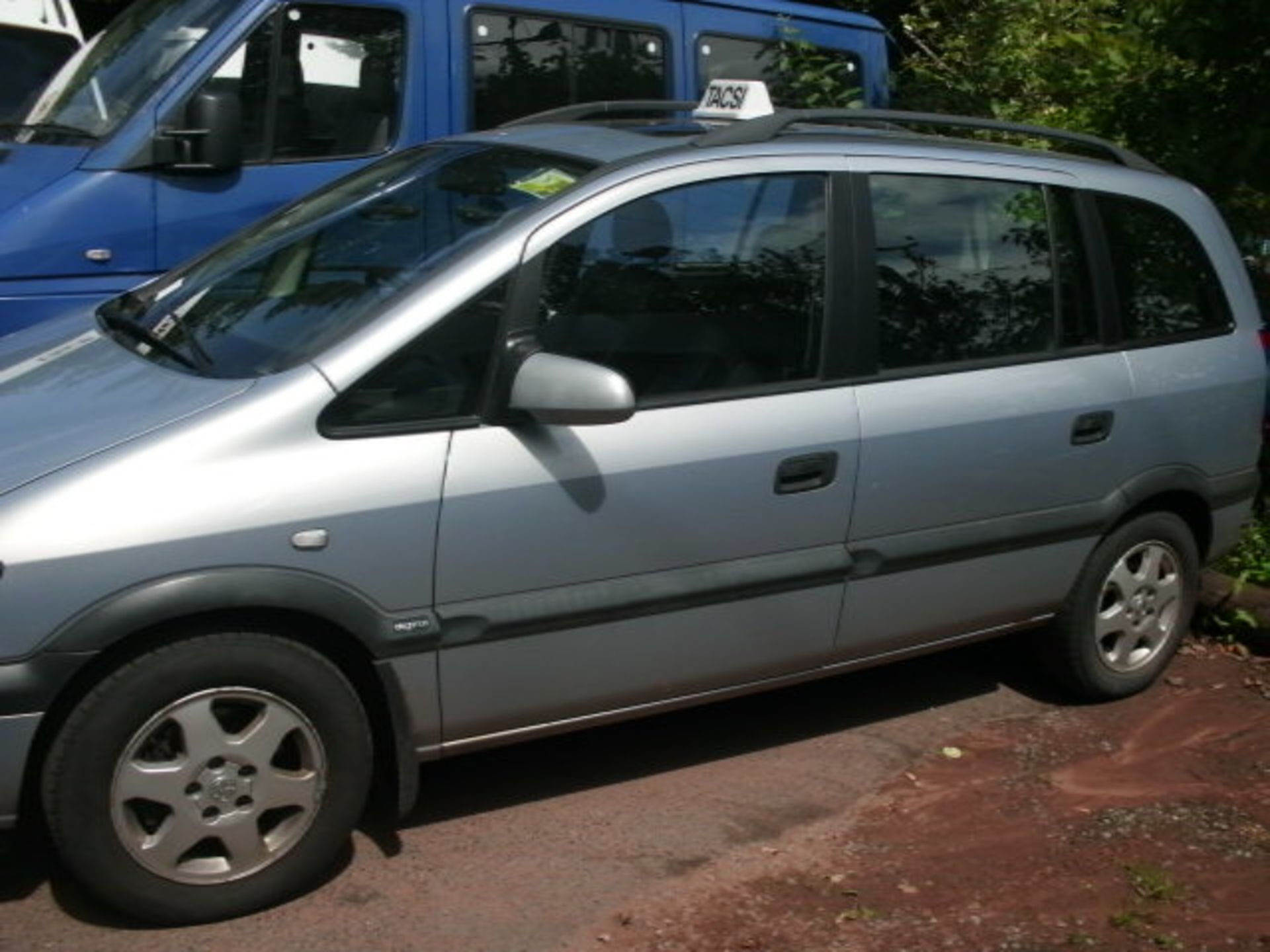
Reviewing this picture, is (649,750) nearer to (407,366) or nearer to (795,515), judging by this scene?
(795,515)

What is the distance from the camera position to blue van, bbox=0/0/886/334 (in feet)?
19.9

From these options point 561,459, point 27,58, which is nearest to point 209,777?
point 561,459

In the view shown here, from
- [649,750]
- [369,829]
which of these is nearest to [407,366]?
[369,829]

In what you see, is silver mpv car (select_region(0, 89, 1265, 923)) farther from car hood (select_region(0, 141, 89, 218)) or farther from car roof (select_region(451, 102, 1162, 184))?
car hood (select_region(0, 141, 89, 218))

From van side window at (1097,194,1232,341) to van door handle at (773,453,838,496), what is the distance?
50.4 inches

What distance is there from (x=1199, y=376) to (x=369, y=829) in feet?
9.31

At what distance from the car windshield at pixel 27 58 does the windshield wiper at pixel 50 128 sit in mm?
2230

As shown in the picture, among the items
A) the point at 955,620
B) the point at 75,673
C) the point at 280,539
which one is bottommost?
the point at 955,620

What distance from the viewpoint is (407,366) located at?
3.73 m

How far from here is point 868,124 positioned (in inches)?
208

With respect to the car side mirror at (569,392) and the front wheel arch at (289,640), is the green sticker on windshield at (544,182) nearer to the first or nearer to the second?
the car side mirror at (569,392)

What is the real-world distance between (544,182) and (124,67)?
10.8 ft

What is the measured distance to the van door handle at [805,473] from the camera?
4.18 m

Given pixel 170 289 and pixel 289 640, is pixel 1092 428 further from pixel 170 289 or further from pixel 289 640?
pixel 170 289
